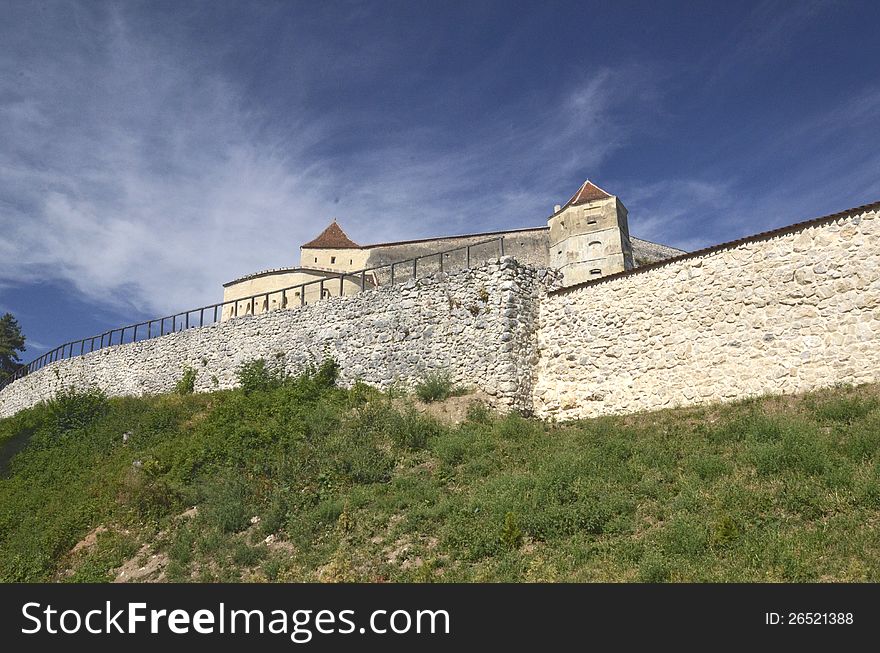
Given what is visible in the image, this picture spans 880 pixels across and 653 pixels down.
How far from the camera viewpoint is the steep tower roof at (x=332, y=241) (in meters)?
39.2

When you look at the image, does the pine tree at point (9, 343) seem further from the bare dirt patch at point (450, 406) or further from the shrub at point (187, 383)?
the bare dirt patch at point (450, 406)

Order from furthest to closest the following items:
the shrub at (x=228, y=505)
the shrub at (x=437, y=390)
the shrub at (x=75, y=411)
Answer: the shrub at (x=75, y=411) → the shrub at (x=437, y=390) → the shrub at (x=228, y=505)

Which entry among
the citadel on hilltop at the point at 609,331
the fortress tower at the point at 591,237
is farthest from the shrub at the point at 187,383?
the fortress tower at the point at 591,237

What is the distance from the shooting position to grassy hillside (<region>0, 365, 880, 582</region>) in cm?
773

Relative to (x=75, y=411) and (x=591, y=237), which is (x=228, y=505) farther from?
(x=591, y=237)

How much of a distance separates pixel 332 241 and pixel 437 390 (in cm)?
2562

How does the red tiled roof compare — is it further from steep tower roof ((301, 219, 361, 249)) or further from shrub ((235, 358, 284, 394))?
steep tower roof ((301, 219, 361, 249))

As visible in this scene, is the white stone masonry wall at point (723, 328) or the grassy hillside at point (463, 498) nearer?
the grassy hillside at point (463, 498)

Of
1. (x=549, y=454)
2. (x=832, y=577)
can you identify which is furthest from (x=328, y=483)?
(x=832, y=577)

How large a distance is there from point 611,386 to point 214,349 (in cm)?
1621

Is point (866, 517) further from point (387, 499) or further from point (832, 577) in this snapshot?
point (387, 499)

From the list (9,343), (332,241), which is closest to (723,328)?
(332,241)

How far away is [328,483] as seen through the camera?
41.4 ft

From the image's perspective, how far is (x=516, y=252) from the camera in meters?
34.0
